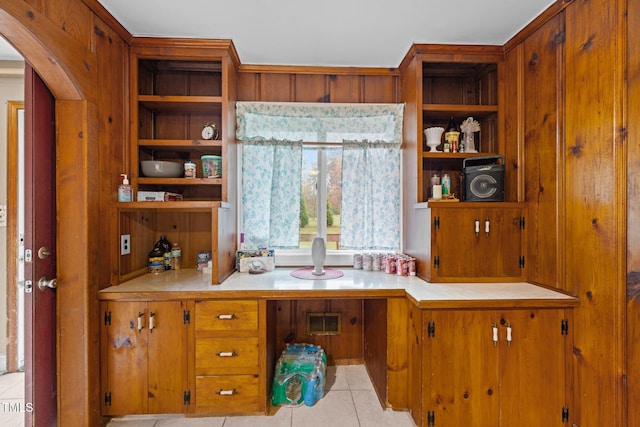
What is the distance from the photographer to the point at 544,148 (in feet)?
5.55

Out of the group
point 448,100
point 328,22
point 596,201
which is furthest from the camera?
point 448,100

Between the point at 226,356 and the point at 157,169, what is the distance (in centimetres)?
134

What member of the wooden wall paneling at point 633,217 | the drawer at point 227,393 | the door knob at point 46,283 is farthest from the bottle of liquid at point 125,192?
the wooden wall paneling at point 633,217

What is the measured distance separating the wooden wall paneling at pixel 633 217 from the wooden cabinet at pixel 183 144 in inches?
84.7

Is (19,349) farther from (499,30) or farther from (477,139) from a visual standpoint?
(499,30)

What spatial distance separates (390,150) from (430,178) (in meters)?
0.40

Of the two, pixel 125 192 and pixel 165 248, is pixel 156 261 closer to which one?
pixel 165 248

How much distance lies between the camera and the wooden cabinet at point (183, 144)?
1887mm

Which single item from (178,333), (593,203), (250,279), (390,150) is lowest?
(178,333)

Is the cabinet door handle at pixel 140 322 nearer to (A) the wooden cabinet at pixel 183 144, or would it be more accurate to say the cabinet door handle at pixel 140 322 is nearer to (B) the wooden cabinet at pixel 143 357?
(B) the wooden cabinet at pixel 143 357

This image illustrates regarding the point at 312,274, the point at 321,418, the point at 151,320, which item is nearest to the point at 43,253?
the point at 151,320

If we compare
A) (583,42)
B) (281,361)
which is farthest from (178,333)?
(583,42)

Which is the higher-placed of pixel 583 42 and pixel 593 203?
pixel 583 42

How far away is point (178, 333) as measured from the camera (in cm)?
162
